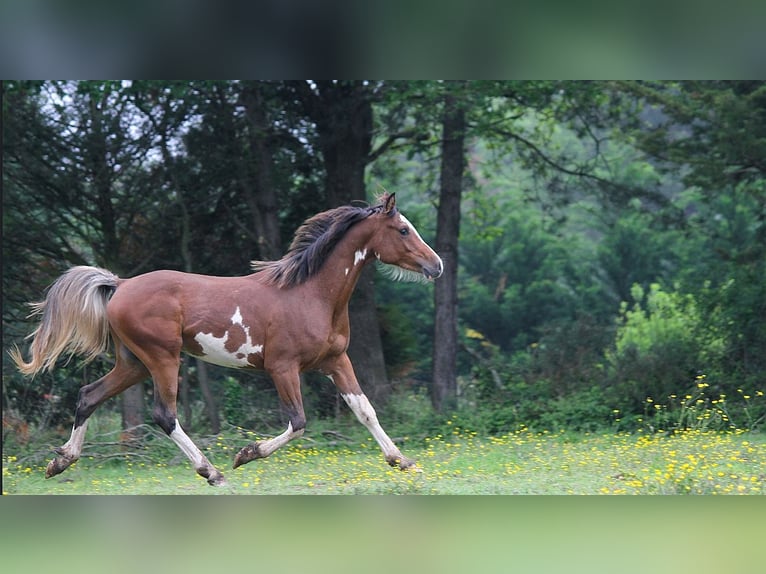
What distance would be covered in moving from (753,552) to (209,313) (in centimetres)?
432

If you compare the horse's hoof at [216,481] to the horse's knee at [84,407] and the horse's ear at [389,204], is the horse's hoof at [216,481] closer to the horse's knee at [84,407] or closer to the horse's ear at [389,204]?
the horse's knee at [84,407]

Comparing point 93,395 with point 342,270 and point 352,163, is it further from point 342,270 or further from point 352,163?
point 352,163

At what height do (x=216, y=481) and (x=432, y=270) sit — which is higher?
(x=432, y=270)

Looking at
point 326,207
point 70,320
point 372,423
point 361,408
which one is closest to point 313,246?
point 361,408

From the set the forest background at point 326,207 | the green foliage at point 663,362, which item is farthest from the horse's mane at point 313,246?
the green foliage at point 663,362

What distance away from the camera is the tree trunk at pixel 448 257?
13.4 m

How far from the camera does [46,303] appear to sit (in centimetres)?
797

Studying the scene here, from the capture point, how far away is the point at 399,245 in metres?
8.14

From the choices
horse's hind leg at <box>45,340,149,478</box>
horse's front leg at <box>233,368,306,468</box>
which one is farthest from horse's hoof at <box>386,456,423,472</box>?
horse's hind leg at <box>45,340,149,478</box>

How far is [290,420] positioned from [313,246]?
1.43 meters

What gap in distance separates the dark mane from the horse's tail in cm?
134

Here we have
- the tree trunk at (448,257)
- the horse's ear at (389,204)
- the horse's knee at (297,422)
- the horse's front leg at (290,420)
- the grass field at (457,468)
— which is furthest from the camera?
the tree trunk at (448,257)

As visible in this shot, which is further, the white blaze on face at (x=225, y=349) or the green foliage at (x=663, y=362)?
the green foliage at (x=663, y=362)

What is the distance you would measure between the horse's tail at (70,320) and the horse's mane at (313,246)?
133 centimetres
